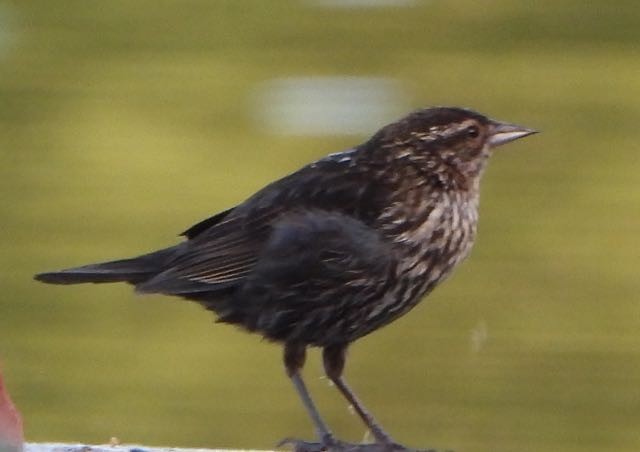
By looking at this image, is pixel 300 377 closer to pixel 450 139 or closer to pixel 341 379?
pixel 341 379

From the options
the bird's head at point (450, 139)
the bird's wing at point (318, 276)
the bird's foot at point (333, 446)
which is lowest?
the bird's foot at point (333, 446)

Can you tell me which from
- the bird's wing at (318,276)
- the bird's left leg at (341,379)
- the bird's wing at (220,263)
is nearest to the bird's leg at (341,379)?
the bird's left leg at (341,379)

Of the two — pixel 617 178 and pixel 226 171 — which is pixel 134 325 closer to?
pixel 226 171

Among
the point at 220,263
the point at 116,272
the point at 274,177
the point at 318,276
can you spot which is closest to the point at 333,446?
the point at 318,276

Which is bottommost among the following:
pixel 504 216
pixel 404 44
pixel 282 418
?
pixel 282 418

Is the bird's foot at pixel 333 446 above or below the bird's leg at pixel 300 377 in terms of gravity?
below

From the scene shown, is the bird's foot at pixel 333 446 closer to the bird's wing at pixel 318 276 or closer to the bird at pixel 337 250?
the bird at pixel 337 250

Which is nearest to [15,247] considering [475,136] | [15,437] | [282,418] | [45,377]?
[45,377]
